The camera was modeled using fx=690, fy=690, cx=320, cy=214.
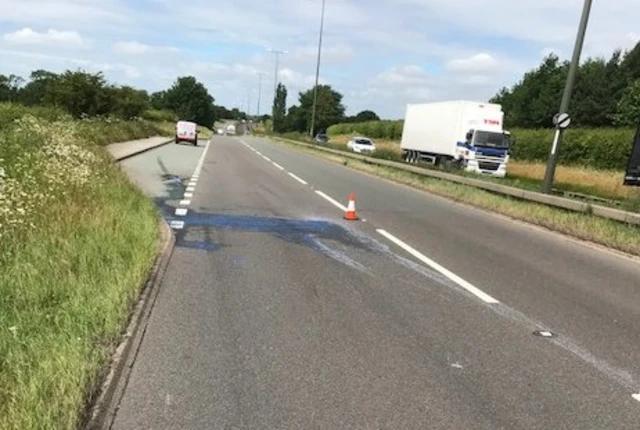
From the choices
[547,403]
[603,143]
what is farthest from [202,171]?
[603,143]

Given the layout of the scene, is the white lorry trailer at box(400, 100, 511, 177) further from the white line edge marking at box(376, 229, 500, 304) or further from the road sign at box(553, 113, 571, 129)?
the white line edge marking at box(376, 229, 500, 304)

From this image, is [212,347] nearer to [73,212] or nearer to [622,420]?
[622,420]

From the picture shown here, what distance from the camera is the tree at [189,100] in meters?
149

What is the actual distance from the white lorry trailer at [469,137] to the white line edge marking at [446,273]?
23.7 m

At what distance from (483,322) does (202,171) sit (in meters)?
19.9

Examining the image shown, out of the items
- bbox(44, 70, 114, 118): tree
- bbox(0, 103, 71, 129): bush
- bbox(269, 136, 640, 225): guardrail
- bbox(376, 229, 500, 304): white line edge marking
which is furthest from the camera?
bbox(44, 70, 114, 118): tree

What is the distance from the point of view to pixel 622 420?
4.46 metres

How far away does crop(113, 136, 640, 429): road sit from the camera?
4.43 m

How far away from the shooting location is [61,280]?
20.9ft

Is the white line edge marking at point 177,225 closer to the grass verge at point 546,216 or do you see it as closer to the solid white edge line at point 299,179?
the grass verge at point 546,216

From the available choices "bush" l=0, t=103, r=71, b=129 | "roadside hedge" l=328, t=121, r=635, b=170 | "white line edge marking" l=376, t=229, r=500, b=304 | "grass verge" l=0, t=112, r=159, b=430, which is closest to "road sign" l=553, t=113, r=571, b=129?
"white line edge marking" l=376, t=229, r=500, b=304

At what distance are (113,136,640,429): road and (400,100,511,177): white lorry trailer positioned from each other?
76.6 ft

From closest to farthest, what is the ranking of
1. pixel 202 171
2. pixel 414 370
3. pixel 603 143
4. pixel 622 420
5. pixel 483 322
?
pixel 622 420
pixel 414 370
pixel 483 322
pixel 202 171
pixel 603 143

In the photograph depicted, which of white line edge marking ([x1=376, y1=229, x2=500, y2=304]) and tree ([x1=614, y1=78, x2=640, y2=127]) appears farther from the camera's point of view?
tree ([x1=614, y1=78, x2=640, y2=127])
